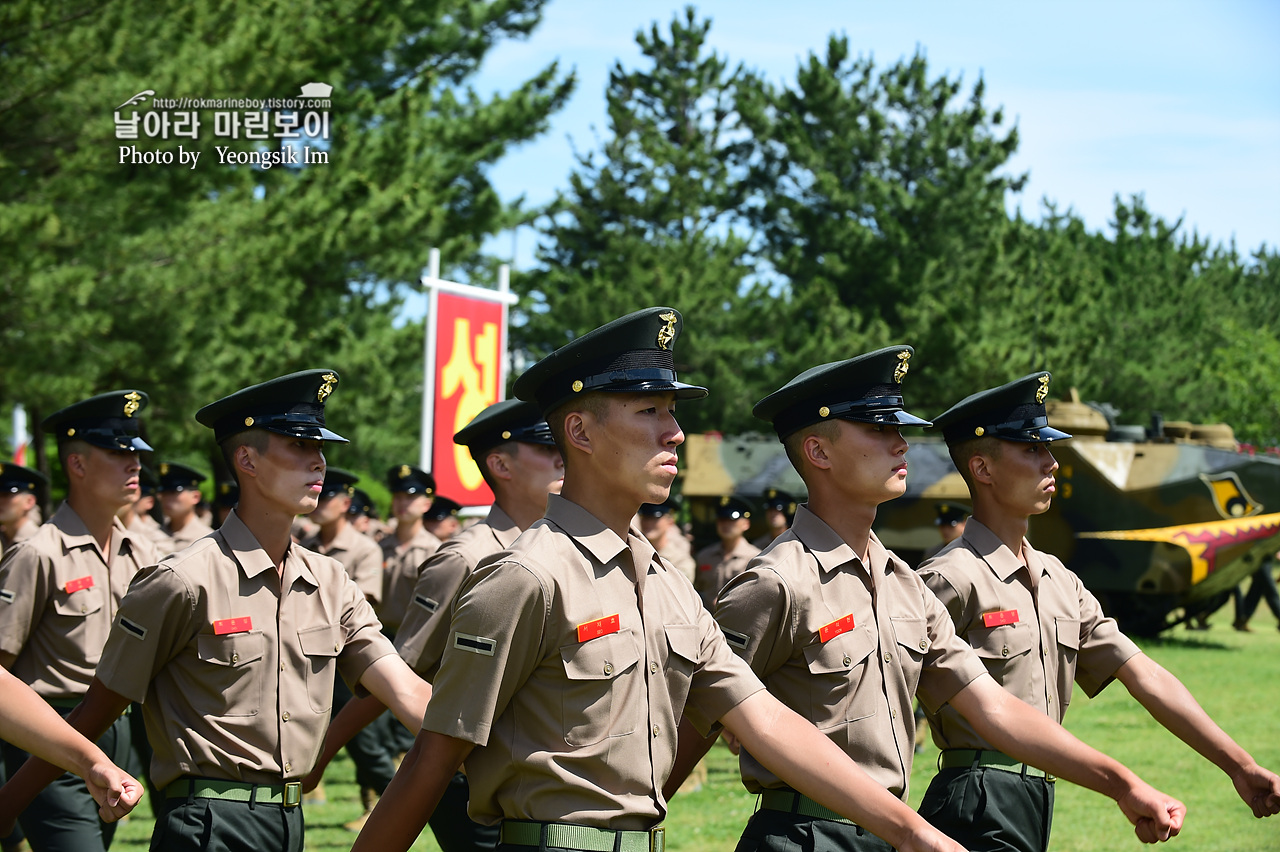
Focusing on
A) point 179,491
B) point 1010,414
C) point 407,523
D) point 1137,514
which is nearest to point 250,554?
point 1010,414

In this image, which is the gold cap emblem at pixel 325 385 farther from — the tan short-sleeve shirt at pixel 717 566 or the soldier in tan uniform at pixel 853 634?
the tan short-sleeve shirt at pixel 717 566

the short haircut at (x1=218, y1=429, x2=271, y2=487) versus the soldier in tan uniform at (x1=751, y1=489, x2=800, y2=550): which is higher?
the short haircut at (x1=218, y1=429, x2=271, y2=487)

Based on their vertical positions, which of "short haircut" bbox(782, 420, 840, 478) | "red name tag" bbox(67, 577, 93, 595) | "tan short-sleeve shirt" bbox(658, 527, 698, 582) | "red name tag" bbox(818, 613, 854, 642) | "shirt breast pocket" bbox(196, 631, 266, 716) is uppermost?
"short haircut" bbox(782, 420, 840, 478)

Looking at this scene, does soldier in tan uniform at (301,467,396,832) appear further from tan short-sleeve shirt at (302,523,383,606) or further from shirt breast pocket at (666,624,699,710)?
shirt breast pocket at (666,624,699,710)

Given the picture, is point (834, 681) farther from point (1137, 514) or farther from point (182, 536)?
point (1137, 514)

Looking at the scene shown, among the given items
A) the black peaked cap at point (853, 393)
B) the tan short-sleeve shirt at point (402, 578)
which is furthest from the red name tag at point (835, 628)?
the tan short-sleeve shirt at point (402, 578)

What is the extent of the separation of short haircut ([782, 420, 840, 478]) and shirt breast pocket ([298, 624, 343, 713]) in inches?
58.0

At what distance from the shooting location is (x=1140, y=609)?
18.2 meters

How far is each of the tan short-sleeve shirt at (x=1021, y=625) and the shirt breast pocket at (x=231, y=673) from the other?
2.10 metres

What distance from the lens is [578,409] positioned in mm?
3162

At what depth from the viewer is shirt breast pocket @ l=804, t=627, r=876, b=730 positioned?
364 centimetres

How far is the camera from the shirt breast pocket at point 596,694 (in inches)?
114

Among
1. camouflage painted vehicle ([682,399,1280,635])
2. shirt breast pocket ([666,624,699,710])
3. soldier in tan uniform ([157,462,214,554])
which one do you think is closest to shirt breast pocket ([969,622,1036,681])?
shirt breast pocket ([666,624,699,710])

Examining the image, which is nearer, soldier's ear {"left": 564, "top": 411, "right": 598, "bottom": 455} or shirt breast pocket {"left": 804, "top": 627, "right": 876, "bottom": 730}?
soldier's ear {"left": 564, "top": 411, "right": 598, "bottom": 455}
